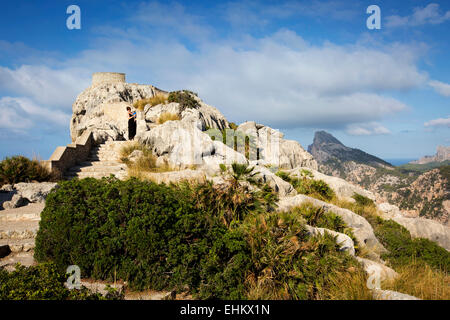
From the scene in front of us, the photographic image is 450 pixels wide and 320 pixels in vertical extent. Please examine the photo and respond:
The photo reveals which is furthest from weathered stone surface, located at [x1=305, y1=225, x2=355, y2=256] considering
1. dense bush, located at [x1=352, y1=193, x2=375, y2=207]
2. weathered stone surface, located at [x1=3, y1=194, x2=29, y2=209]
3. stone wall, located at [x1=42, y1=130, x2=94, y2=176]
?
stone wall, located at [x1=42, y1=130, x2=94, y2=176]

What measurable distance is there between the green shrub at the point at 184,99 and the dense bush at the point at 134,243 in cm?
1885

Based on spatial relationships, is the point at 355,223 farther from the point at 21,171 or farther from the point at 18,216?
the point at 21,171

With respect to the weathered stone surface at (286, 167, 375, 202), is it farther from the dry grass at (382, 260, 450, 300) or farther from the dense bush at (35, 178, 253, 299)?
the dense bush at (35, 178, 253, 299)

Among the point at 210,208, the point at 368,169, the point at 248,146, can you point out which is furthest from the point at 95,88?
the point at 368,169

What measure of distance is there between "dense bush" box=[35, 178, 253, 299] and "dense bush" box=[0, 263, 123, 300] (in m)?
0.56

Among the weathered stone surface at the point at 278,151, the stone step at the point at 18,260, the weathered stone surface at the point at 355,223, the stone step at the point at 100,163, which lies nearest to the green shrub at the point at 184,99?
the weathered stone surface at the point at 278,151

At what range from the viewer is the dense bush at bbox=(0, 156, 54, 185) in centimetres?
906

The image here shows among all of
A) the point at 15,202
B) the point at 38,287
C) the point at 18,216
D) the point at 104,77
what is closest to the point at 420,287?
the point at 38,287

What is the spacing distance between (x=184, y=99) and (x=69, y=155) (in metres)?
13.4

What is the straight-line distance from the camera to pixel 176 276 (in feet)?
13.8

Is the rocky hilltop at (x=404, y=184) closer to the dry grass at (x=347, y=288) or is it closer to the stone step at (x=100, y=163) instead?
the dry grass at (x=347, y=288)

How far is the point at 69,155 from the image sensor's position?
1177 cm

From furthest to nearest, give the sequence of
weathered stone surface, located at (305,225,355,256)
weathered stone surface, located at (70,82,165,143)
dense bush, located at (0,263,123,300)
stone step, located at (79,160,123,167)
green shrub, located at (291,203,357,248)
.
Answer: weathered stone surface, located at (70,82,165,143)
stone step, located at (79,160,123,167)
green shrub, located at (291,203,357,248)
weathered stone surface, located at (305,225,355,256)
dense bush, located at (0,263,123,300)
